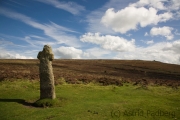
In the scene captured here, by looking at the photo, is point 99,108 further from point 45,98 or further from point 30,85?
point 30,85

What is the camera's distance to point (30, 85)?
99.7 ft

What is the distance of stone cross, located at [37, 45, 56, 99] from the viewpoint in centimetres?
2131

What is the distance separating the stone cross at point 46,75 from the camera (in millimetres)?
21312

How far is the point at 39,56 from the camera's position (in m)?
22.7

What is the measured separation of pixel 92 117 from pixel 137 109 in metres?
5.55

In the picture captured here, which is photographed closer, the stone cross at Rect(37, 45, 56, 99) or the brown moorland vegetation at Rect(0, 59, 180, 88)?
the stone cross at Rect(37, 45, 56, 99)

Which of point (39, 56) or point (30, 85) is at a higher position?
point (39, 56)

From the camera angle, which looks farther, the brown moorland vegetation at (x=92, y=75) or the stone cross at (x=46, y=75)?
the brown moorland vegetation at (x=92, y=75)

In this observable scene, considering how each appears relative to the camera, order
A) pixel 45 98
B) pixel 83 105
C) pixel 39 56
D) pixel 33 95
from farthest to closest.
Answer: pixel 33 95 → pixel 39 56 → pixel 45 98 → pixel 83 105

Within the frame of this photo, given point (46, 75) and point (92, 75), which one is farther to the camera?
point (92, 75)

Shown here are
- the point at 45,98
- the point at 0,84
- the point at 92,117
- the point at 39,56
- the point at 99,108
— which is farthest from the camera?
the point at 0,84

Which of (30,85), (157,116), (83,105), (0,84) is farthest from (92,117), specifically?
(0,84)

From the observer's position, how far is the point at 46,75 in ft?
71.3

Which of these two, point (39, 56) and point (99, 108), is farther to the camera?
point (39, 56)
